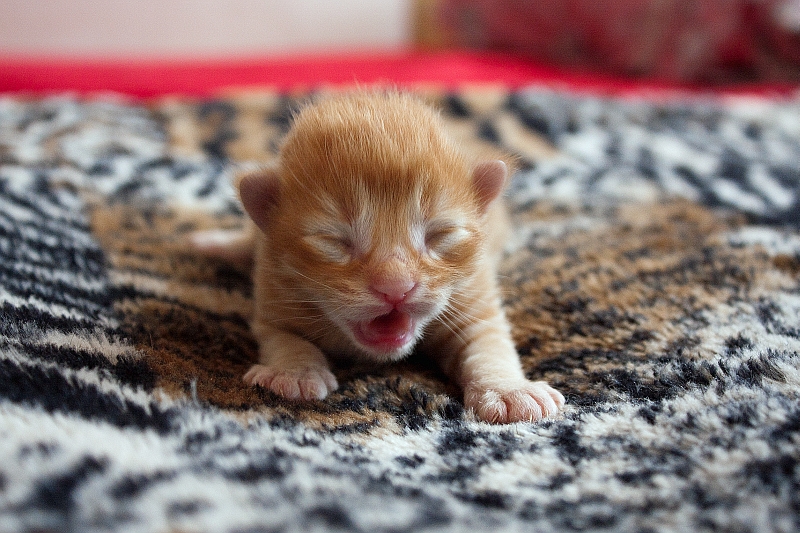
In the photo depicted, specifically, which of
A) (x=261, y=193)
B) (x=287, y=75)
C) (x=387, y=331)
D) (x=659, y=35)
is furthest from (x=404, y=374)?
(x=659, y=35)

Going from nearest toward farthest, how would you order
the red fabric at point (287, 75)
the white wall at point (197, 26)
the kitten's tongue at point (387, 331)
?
the kitten's tongue at point (387, 331)
the red fabric at point (287, 75)
the white wall at point (197, 26)

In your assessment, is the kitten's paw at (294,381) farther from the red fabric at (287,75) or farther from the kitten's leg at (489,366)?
the red fabric at (287,75)

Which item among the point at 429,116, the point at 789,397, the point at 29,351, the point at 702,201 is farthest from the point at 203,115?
the point at 789,397

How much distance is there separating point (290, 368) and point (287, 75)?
2204 mm

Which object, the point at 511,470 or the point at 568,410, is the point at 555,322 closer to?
the point at 568,410

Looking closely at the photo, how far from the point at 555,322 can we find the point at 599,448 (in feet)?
1.59

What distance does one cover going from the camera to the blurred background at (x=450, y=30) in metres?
3.09

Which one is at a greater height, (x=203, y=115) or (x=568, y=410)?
(x=203, y=115)

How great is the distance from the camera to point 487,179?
131cm

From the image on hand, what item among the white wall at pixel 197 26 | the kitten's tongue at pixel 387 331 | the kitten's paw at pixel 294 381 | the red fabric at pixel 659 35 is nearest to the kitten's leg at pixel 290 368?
the kitten's paw at pixel 294 381

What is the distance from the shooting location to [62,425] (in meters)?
0.87

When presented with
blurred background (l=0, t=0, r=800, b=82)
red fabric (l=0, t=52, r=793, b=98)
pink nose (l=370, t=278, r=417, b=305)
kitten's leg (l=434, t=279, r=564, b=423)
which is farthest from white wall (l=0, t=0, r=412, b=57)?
pink nose (l=370, t=278, r=417, b=305)

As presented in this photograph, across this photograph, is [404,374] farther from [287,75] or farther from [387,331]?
[287,75]

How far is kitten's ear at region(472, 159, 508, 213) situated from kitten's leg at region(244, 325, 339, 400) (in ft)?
1.52
